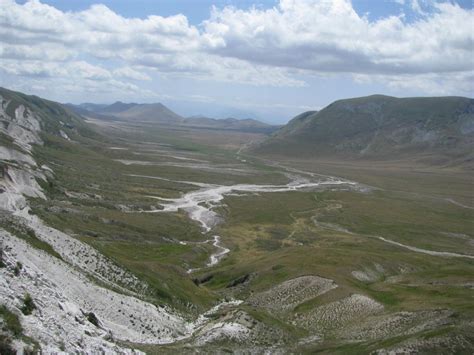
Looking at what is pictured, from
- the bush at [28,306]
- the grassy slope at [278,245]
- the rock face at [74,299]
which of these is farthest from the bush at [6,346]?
the grassy slope at [278,245]

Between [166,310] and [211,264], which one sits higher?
[166,310]

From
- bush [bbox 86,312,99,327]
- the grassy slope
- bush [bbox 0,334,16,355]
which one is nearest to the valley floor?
bush [bbox 86,312,99,327]

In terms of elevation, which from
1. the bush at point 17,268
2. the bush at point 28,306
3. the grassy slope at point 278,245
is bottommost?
the grassy slope at point 278,245

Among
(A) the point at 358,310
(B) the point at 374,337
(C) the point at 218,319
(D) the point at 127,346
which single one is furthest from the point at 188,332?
(A) the point at 358,310

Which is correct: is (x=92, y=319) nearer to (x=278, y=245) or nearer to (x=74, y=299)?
(x=74, y=299)

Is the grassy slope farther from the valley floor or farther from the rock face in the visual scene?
the rock face

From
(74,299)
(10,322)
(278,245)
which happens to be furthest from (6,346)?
(278,245)

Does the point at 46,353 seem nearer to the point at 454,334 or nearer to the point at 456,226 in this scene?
the point at 454,334

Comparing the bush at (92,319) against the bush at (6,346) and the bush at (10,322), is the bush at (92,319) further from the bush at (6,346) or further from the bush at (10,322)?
the bush at (6,346)
